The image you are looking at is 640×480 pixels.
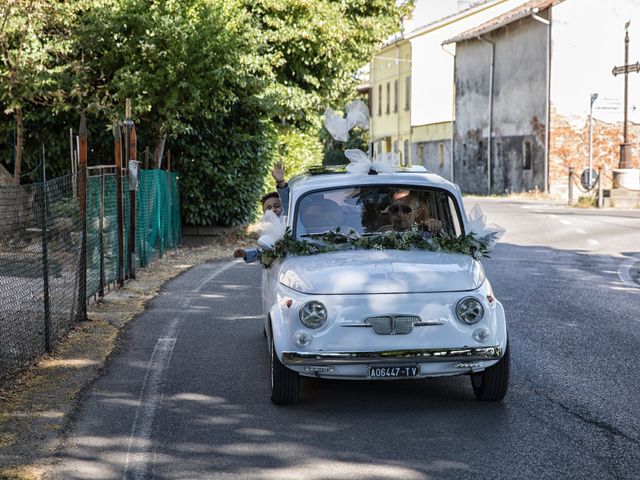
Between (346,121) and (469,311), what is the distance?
392cm

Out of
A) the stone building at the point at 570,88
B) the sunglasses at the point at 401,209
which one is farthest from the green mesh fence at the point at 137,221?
the stone building at the point at 570,88

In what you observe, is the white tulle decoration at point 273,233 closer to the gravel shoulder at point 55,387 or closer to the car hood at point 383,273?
the car hood at point 383,273

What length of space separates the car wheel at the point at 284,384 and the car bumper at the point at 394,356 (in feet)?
0.81

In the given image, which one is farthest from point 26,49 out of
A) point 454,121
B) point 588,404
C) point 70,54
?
point 454,121

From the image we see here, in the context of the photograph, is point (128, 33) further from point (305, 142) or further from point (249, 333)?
point (249, 333)

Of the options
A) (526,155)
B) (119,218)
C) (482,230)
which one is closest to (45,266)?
(482,230)

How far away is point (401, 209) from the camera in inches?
340

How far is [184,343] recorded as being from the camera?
1029 cm

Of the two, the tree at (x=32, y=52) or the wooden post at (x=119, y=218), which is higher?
the tree at (x=32, y=52)

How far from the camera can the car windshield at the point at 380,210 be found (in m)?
8.59

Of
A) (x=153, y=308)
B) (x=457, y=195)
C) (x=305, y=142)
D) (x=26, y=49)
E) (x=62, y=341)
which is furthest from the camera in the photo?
(x=305, y=142)

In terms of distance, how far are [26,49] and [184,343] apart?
37.2 feet

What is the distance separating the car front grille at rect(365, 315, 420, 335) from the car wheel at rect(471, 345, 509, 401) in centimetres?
69

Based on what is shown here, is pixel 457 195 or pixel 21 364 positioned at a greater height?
pixel 457 195
